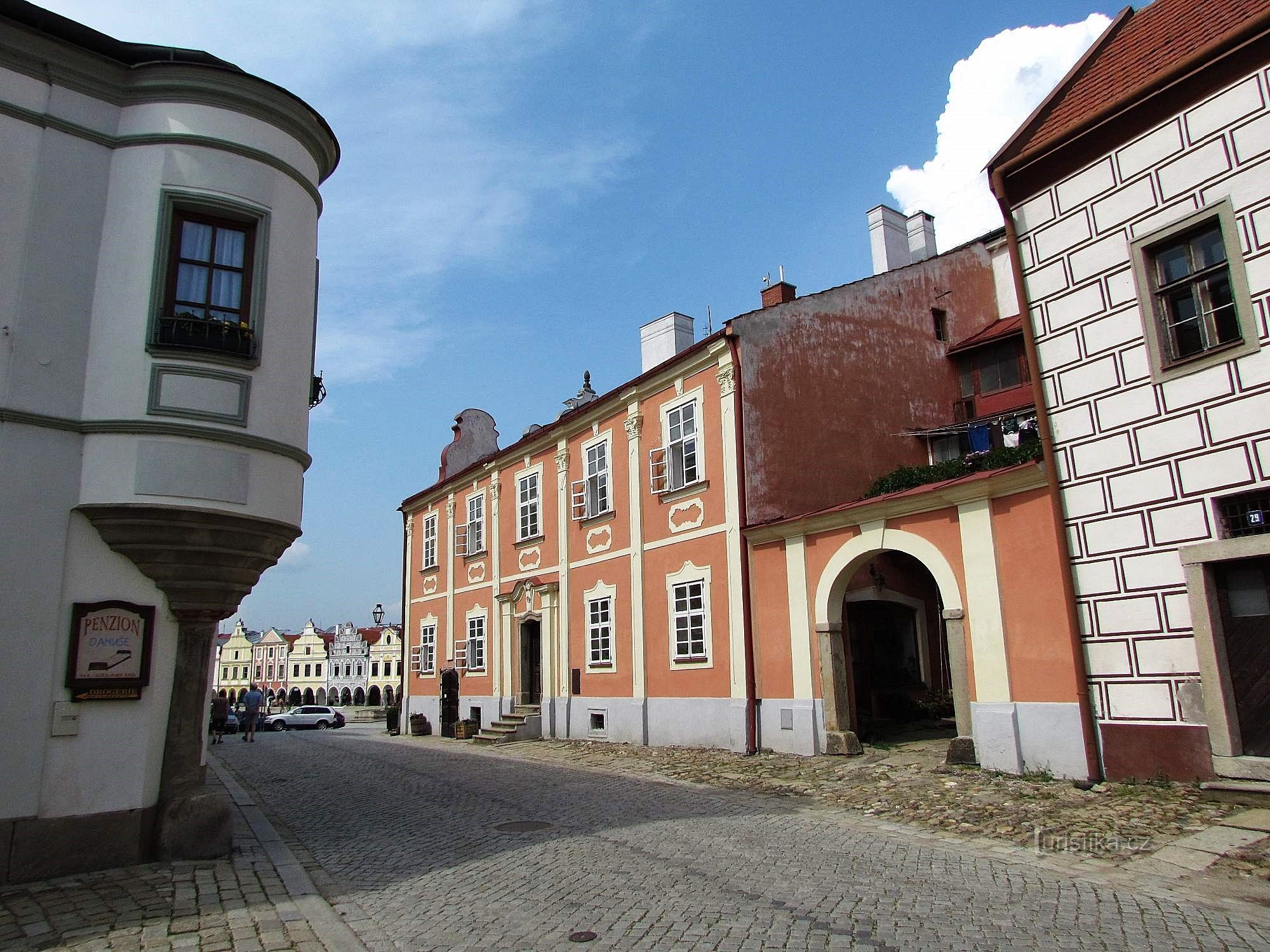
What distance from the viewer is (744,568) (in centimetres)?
1605

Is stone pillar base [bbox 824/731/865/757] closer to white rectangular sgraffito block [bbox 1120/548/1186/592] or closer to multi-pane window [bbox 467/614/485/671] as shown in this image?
white rectangular sgraffito block [bbox 1120/548/1186/592]

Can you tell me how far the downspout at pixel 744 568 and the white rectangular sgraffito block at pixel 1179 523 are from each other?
24.0 feet

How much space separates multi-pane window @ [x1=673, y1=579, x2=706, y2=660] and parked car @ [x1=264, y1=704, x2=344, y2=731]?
2935 centimetres

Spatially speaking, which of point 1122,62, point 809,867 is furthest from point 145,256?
point 1122,62

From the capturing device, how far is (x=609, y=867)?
7.64m

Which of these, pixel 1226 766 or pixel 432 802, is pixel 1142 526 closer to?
pixel 1226 766

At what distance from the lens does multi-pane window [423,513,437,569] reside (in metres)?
30.0

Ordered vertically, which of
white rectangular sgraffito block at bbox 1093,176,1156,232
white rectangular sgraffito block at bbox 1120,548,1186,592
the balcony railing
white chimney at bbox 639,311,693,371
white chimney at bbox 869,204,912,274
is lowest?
white rectangular sgraffito block at bbox 1120,548,1186,592

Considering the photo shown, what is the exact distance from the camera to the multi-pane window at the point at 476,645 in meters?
25.9

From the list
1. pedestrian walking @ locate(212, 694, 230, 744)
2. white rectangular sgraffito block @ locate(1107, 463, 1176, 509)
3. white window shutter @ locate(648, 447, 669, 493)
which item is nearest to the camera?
white rectangular sgraffito block @ locate(1107, 463, 1176, 509)

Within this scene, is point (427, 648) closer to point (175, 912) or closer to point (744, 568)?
point (744, 568)

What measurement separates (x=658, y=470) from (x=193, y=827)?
1204cm

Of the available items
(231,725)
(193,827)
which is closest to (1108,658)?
(193,827)

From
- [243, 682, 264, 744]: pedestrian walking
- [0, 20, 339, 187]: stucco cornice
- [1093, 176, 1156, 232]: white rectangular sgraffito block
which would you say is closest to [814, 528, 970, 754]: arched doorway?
[1093, 176, 1156, 232]: white rectangular sgraffito block
